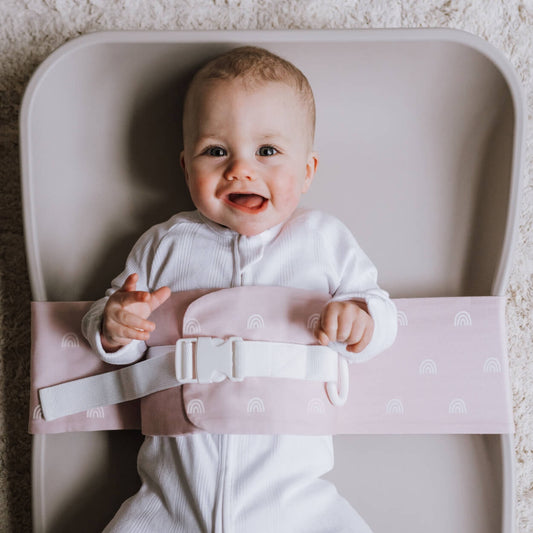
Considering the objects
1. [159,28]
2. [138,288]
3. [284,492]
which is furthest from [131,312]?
[159,28]

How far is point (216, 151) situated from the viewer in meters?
0.88

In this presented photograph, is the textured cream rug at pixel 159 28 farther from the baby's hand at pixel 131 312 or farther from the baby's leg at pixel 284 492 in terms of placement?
the baby's leg at pixel 284 492

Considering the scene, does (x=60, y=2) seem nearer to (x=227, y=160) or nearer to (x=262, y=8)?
(x=262, y=8)

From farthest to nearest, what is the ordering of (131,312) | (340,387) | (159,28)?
(159,28)
(340,387)
(131,312)

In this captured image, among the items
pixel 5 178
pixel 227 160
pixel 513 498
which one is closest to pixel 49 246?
pixel 5 178

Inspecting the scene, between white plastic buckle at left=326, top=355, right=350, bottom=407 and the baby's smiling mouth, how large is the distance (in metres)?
0.27

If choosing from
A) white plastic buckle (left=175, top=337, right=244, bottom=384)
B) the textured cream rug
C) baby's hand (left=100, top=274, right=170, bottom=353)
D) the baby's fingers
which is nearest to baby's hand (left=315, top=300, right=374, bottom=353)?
the baby's fingers

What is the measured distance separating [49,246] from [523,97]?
2.75ft

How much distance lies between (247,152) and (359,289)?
0.89ft

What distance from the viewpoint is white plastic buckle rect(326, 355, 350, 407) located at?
0.90 metres

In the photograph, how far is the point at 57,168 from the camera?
1.02 m

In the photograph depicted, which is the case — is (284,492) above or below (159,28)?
below

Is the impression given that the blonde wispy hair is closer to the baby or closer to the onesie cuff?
the baby

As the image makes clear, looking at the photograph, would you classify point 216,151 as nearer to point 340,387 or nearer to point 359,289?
point 359,289
